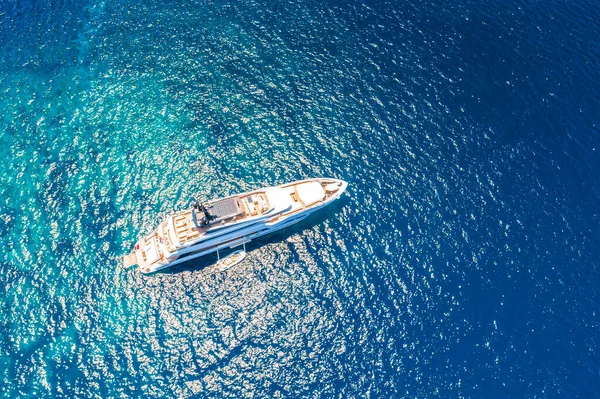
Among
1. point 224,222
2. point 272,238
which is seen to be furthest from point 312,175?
point 224,222

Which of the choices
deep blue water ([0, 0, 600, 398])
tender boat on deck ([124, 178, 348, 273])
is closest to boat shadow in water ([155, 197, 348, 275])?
deep blue water ([0, 0, 600, 398])

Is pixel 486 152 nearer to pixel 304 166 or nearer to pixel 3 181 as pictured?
pixel 304 166

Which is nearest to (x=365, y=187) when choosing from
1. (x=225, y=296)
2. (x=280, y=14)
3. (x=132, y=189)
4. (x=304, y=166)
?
(x=304, y=166)

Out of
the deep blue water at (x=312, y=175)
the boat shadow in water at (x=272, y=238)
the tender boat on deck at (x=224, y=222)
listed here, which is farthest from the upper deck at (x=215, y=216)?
the deep blue water at (x=312, y=175)

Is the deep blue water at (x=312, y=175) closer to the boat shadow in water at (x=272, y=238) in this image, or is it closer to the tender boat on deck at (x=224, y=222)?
the boat shadow in water at (x=272, y=238)

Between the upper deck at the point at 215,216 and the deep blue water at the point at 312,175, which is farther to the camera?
the upper deck at the point at 215,216

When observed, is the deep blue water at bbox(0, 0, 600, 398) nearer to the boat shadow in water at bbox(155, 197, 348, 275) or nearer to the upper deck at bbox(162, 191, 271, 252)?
the boat shadow in water at bbox(155, 197, 348, 275)
